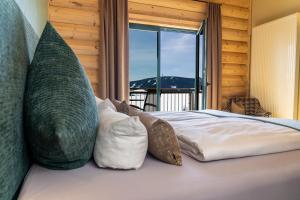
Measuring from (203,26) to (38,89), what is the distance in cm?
384

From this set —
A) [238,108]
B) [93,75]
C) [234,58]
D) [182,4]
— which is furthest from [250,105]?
[93,75]

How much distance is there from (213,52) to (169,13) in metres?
1.06

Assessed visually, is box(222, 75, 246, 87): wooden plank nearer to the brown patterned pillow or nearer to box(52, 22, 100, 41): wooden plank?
box(52, 22, 100, 41): wooden plank

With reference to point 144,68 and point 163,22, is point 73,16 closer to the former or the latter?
point 163,22

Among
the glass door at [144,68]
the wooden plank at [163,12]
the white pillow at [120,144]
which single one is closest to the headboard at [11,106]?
the white pillow at [120,144]

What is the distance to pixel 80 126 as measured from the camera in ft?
2.76

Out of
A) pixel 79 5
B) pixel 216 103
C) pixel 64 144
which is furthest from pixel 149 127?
pixel 216 103

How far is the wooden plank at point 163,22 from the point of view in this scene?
3.91 m

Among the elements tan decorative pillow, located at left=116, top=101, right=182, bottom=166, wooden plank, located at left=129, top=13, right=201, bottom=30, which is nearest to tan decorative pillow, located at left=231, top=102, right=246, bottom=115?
wooden plank, located at left=129, top=13, right=201, bottom=30

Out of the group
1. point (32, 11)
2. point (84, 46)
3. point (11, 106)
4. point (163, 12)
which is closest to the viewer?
point (11, 106)

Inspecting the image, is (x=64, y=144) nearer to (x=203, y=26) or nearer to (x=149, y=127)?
(x=149, y=127)

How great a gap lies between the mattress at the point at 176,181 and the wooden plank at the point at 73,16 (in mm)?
2908

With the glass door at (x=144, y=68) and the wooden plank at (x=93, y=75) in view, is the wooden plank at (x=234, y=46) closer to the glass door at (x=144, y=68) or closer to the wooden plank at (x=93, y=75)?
the glass door at (x=144, y=68)

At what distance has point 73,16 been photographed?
345cm
